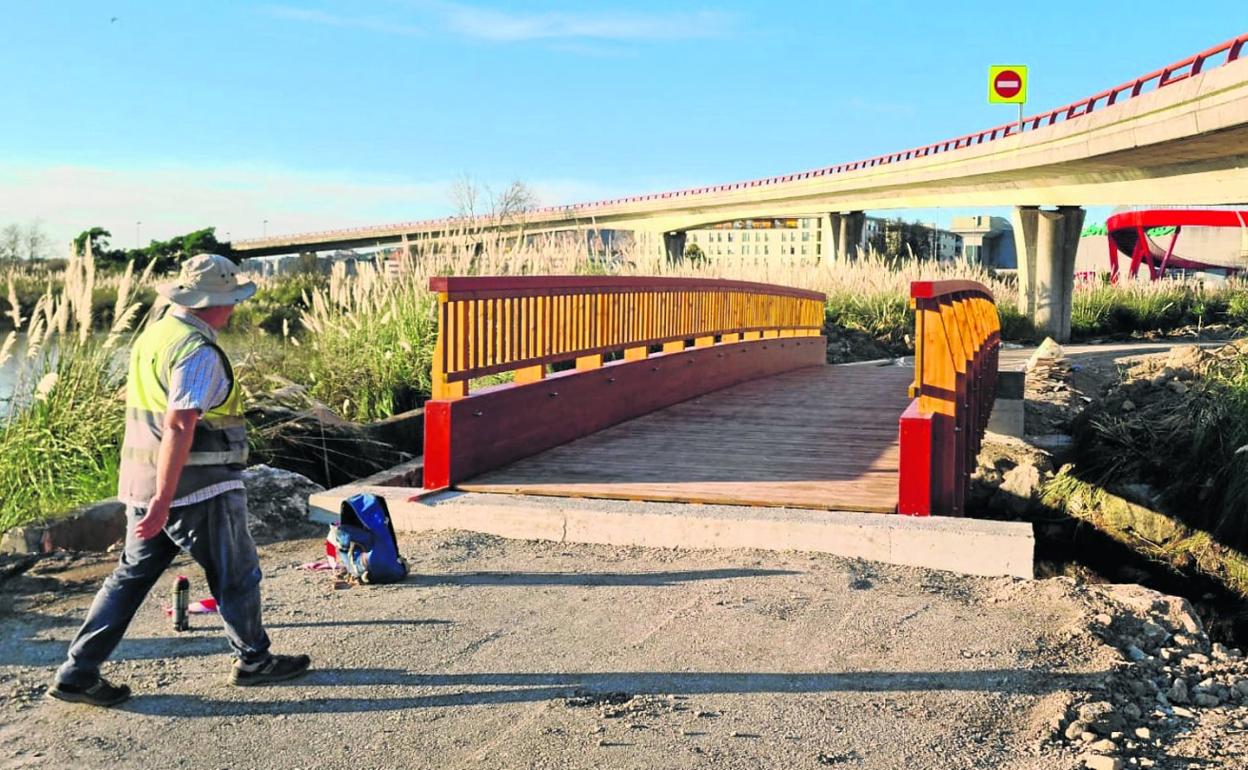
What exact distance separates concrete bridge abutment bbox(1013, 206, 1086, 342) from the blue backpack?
30509 millimetres

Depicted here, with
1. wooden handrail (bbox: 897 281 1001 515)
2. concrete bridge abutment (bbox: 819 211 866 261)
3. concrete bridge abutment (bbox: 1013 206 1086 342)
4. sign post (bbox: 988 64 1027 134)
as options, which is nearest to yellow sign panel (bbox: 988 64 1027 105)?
sign post (bbox: 988 64 1027 134)

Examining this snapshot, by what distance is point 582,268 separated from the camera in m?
13.8

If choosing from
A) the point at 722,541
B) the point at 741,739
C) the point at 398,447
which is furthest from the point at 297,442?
the point at 741,739

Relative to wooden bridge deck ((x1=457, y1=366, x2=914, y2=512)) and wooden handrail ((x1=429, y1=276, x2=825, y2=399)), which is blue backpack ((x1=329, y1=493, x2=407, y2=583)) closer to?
wooden bridge deck ((x1=457, y1=366, x2=914, y2=512))

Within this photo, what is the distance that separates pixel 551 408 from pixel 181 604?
445 centimetres

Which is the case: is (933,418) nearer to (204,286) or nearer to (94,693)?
(204,286)

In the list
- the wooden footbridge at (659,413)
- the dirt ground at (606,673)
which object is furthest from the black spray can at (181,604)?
the wooden footbridge at (659,413)

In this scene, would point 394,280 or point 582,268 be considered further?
point 582,268

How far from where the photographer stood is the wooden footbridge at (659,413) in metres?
7.15

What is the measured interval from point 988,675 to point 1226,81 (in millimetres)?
21906

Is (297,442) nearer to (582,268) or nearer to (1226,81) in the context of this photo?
(582,268)

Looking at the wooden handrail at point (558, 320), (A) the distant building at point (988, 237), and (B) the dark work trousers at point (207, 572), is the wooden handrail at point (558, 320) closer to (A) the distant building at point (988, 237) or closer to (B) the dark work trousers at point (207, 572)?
(B) the dark work trousers at point (207, 572)

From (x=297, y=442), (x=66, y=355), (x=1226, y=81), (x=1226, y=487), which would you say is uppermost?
(x=1226, y=81)

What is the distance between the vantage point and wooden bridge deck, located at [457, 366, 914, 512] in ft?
24.3
